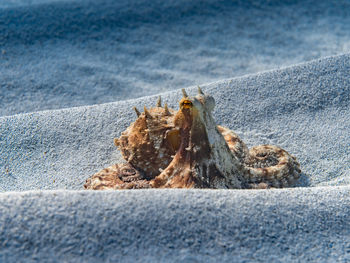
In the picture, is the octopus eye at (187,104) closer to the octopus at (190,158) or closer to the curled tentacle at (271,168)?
the octopus at (190,158)

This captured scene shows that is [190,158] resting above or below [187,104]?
below

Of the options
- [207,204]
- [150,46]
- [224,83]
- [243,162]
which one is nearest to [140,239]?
[207,204]

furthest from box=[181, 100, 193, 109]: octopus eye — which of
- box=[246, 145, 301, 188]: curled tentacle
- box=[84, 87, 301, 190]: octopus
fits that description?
box=[246, 145, 301, 188]: curled tentacle

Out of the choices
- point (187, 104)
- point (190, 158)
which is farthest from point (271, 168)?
point (187, 104)

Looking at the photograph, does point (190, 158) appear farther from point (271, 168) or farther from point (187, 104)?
point (271, 168)

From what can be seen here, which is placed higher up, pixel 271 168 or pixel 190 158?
pixel 190 158

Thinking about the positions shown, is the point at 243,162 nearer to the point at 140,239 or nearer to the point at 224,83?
the point at 140,239

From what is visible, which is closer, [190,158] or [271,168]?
[190,158]

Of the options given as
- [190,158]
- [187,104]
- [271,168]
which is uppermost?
[187,104]

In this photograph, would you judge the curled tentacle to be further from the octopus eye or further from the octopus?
the octopus eye
